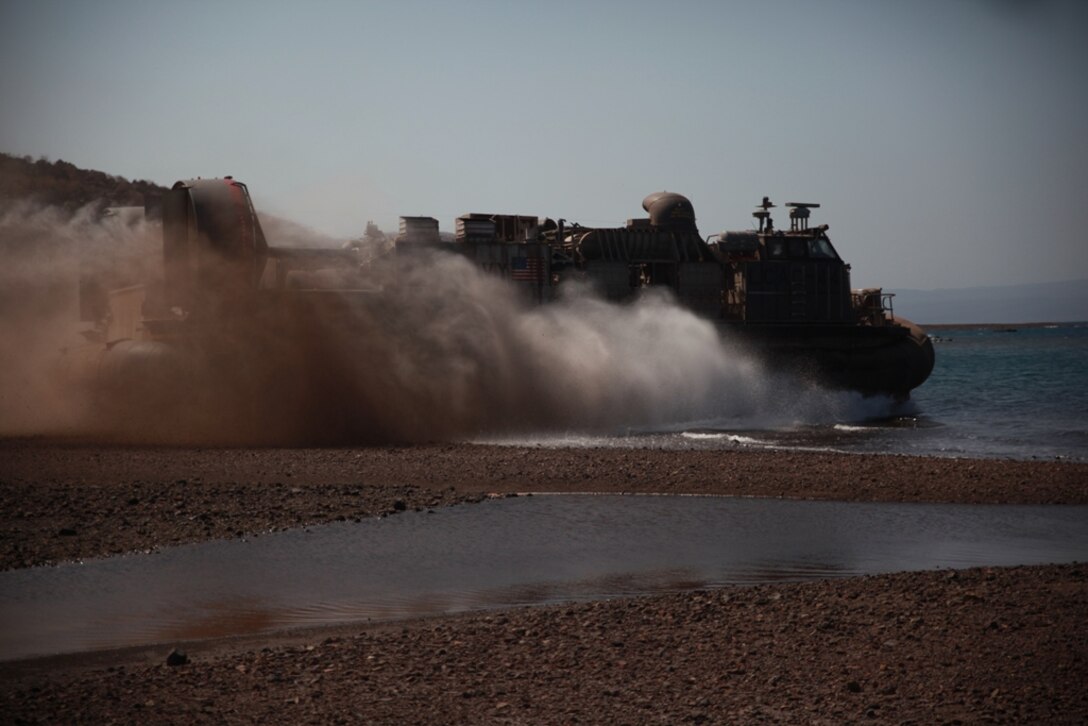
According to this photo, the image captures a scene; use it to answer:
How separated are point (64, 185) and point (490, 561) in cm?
4534

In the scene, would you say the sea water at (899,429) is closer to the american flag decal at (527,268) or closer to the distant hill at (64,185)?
the american flag decal at (527,268)

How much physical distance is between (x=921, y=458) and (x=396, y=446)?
27.2 feet

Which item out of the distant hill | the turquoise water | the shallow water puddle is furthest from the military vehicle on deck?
the distant hill

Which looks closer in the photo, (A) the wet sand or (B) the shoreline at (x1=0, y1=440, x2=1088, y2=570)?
(A) the wet sand

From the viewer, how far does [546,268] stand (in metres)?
24.2

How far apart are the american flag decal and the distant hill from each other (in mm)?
23560

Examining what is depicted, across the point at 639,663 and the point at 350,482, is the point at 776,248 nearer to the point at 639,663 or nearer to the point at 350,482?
the point at 350,482

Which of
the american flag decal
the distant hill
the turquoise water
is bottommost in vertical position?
the turquoise water

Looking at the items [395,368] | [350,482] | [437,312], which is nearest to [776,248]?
[437,312]

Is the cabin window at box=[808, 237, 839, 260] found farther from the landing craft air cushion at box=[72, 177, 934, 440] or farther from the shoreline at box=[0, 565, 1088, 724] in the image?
the shoreline at box=[0, 565, 1088, 724]

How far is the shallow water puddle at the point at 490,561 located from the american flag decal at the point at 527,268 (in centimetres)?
1157

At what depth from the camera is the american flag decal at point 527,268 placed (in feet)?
77.9

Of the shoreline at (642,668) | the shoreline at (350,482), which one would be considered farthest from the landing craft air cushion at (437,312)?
the shoreline at (642,668)

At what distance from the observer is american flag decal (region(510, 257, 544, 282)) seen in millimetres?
23734
